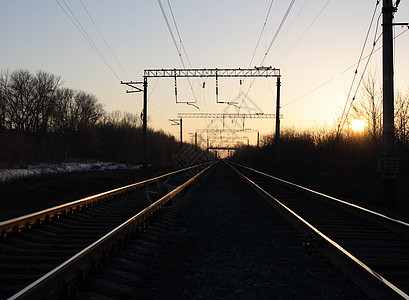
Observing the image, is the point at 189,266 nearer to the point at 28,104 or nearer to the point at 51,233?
the point at 51,233

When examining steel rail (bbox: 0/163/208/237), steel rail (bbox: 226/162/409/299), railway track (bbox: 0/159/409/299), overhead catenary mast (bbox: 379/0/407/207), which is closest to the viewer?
steel rail (bbox: 226/162/409/299)

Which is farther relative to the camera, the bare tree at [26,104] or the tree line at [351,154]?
the bare tree at [26,104]

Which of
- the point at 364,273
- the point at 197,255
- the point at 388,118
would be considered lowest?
the point at 197,255

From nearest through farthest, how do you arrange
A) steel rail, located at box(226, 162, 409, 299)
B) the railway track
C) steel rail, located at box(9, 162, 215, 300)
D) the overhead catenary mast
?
steel rail, located at box(9, 162, 215, 300) < steel rail, located at box(226, 162, 409, 299) < the railway track < the overhead catenary mast

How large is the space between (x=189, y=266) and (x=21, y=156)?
116ft

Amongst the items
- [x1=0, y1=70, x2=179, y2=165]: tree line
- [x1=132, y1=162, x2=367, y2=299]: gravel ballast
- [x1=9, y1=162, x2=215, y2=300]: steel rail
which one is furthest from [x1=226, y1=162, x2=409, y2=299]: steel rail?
[x1=0, y1=70, x2=179, y2=165]: tree line

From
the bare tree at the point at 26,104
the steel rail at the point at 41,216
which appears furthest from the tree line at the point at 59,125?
the steel rail at the point at 41,216

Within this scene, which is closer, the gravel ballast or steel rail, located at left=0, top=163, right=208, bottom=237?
the gravel ballast

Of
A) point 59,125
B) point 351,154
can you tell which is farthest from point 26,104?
point 351,154

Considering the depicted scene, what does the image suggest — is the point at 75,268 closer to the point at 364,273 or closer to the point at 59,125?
the point at 364,273

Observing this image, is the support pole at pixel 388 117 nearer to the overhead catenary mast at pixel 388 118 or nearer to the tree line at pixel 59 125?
the overhead catenary mast at pixel 388 118

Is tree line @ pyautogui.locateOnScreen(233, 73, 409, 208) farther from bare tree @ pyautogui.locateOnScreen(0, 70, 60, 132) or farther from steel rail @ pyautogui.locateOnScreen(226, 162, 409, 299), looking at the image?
bare tree @ pyautogui.locateOnScreen(0, 70, 60, 132)

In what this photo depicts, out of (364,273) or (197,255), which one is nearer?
(364,273)

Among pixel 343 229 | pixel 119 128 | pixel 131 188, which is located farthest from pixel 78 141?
pixel 343 229
